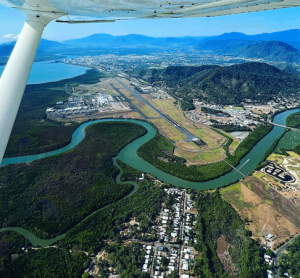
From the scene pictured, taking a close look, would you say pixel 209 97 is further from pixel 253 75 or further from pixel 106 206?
pixel 106 206

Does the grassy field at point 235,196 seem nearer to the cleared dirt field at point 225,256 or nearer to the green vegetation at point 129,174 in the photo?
the cleared dirt field at point 225,256

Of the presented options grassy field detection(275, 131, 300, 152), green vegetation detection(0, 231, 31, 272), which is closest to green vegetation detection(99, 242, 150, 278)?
green vegetation detection(0, 231, 31, 272)

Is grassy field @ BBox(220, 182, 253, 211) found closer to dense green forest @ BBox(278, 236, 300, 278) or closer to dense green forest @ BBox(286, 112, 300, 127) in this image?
dense green forest @ BBox(278, 236, 300, 278)

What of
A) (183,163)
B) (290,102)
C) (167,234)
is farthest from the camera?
(290,102)

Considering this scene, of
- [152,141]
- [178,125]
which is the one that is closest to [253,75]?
[178,125]

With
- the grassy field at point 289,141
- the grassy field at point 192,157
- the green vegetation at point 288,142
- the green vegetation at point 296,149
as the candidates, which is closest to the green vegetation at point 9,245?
the grassy field at point 192,157

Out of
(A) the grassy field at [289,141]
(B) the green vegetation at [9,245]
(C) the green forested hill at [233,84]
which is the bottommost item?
(B) the green vegetation at [9,245]

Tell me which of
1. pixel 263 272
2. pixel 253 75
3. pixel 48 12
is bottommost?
pixel 263 272
